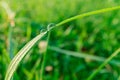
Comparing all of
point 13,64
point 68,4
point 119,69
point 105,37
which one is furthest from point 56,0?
point 13,64

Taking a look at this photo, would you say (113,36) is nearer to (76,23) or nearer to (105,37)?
(105,37)

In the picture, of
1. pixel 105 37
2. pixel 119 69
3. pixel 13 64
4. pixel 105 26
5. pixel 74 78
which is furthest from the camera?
pixel 105 26

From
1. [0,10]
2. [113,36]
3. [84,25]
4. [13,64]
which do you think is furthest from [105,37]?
[13,64]

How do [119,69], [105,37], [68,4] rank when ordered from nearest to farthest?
[119,69] → [105,37] → [68,4]

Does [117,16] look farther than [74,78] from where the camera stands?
Yes

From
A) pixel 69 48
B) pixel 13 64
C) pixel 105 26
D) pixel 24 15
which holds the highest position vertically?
pixel 24 15

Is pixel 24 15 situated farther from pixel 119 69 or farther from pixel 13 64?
pixel 13 64

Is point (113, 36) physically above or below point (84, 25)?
below
